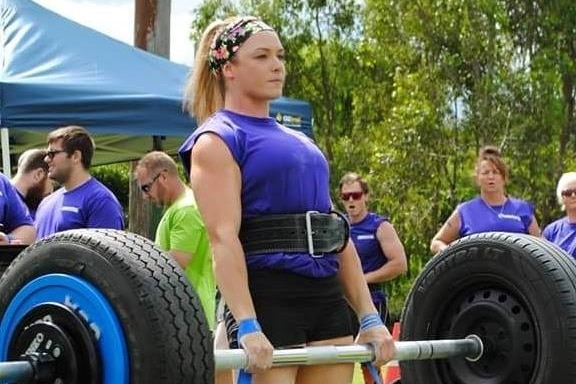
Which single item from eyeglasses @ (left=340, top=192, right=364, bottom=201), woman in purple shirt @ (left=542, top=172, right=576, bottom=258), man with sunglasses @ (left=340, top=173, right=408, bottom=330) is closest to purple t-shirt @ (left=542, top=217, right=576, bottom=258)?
woman in purple shirt @ (left=542, top=172, right=576, bottom=258)

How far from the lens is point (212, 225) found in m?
3.52

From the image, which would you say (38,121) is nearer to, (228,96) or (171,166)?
(171,166)

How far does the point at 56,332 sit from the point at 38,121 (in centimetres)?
537

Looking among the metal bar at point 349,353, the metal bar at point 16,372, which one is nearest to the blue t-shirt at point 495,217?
Answer: the metal bar at point 349,353

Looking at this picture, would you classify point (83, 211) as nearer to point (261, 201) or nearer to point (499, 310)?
point (499, 310)

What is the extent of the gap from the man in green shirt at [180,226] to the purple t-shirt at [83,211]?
268mm

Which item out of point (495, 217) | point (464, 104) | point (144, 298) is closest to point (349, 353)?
point (144, 298)

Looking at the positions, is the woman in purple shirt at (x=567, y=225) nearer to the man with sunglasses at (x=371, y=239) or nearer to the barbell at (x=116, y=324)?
the man with sunglasses at (x=371, y=239)

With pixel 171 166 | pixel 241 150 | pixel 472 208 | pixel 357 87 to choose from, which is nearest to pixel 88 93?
pixel 171 166

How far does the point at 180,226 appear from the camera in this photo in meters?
6.36

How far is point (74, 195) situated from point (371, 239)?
2059mm

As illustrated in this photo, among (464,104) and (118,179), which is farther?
(118,179)

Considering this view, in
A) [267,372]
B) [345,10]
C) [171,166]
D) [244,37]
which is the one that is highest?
[345,10]

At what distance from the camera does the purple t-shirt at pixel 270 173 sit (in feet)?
11.9
